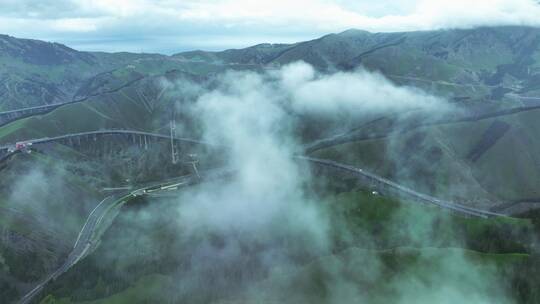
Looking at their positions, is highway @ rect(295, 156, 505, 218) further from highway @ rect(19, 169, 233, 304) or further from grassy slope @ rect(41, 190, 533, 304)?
highway @ rect(19, 169, 233, 304)

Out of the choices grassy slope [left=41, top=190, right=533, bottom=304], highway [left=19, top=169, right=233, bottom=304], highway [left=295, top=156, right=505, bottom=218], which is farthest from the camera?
highway [left=295, top=156, right=505, bottom=218]

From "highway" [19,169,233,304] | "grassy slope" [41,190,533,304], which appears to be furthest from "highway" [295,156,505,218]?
"highway" [19,169,233,304]

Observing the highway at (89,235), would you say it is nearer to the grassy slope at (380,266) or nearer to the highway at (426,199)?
the grassy slope at (380,266)

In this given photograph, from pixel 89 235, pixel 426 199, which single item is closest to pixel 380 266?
pixel 426 199

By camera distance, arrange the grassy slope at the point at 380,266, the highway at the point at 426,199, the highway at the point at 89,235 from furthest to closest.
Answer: the highway at the point at 426,199 → the highway at the point at 89,235 → the grassy slope at the point at 380,266

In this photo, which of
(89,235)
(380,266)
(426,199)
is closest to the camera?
(380,266)

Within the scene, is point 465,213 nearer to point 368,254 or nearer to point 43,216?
point 368,254

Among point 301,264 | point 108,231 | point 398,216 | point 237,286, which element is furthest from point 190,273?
point 398,216

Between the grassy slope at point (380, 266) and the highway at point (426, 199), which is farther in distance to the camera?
the highway at point (426, 199)

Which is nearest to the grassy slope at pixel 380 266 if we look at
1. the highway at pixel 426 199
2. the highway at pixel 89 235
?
the highway at pixel 89 235

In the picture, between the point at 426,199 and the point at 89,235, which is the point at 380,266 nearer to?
the point at 426,199

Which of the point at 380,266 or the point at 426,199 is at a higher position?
the point at 426,199
